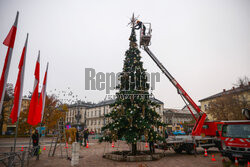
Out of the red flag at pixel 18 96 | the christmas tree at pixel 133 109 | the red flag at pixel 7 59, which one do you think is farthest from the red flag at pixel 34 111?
the christmas tree at pixel 133 109

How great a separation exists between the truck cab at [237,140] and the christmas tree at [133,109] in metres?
3.83

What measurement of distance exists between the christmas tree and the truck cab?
12.6ft

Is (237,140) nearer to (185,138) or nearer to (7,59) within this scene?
(185,138)

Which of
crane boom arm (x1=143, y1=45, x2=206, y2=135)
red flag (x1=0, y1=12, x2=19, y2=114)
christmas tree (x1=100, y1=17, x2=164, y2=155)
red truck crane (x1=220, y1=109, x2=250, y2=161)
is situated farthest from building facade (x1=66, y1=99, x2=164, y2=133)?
red flag (x1=0, y1=12, x2=19, y2=114)

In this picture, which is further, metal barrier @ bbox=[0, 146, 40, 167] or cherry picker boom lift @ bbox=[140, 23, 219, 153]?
cherry picker boom lift @ bbox=[140, 23, 219, 153]

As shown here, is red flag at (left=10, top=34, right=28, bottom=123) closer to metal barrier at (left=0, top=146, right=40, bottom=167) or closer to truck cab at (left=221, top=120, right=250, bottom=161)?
metal barrier at (left=0, top=146, right=40, bottom=167)

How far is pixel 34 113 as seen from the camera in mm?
9070

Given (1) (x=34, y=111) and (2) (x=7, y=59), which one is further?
(1) (x=34, y=111)

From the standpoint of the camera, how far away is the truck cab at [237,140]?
8709mm

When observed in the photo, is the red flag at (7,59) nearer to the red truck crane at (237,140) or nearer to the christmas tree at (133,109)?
the christmas tree at (133,109)

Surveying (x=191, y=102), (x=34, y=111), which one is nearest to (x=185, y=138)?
(x=191, y=102)

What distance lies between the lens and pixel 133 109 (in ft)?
36.8

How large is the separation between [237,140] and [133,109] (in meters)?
6.28

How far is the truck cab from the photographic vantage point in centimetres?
871
